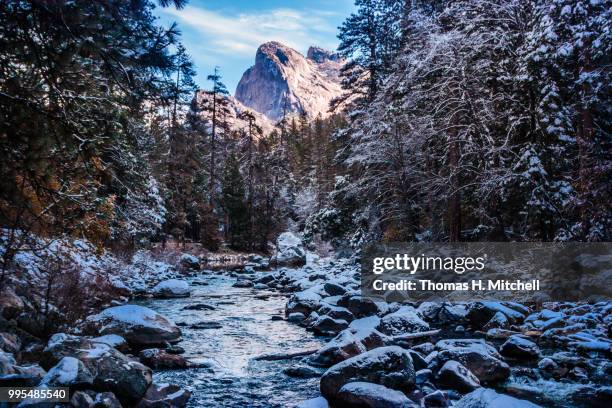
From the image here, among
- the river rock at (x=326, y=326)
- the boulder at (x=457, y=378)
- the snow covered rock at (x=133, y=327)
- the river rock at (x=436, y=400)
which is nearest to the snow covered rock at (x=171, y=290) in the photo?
the snow covered rock at (x=133, y=327)

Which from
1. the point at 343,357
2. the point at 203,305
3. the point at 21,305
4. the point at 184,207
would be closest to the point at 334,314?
the point at 343,357

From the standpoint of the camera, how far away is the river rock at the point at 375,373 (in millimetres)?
5680

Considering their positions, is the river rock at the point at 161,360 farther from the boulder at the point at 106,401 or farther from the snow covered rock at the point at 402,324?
the snow covered rock at the point at 402,324

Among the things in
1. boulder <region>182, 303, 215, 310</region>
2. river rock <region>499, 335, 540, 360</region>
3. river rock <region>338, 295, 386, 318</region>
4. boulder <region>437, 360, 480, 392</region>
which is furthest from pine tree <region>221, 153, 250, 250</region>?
boulder <region>437, 360, 480, 392</region>

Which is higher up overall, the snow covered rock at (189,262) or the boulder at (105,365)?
the boulder at (105,365)

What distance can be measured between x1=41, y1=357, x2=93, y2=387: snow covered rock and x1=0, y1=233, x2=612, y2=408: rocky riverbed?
11 mm

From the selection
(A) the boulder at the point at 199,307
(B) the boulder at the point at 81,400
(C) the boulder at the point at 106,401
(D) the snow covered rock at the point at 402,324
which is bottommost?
(A) the boulder at the point at 199,307

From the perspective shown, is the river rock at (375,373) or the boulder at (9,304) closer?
the river rock at (375,373)

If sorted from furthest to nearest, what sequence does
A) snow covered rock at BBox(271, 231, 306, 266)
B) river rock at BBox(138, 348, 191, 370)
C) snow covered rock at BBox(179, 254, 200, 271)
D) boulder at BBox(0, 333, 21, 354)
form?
snow covered rock at BBox(271, 231, 306, 266) < snow covered rock at BBox(179, 254, 200, 271) < river rock at BBox(138, 348, 191, 370) < boulder at BBox(0, 333, 21, 354)

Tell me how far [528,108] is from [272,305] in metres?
9.50

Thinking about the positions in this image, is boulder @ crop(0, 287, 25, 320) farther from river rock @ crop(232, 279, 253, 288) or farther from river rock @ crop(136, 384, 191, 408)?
river rock @ crop(232, 279, 253, 288)

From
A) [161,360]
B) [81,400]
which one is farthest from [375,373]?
[81,400]

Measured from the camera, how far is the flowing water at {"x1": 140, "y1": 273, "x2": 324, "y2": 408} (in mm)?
5887

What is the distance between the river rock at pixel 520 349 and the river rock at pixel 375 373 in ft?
7.44
